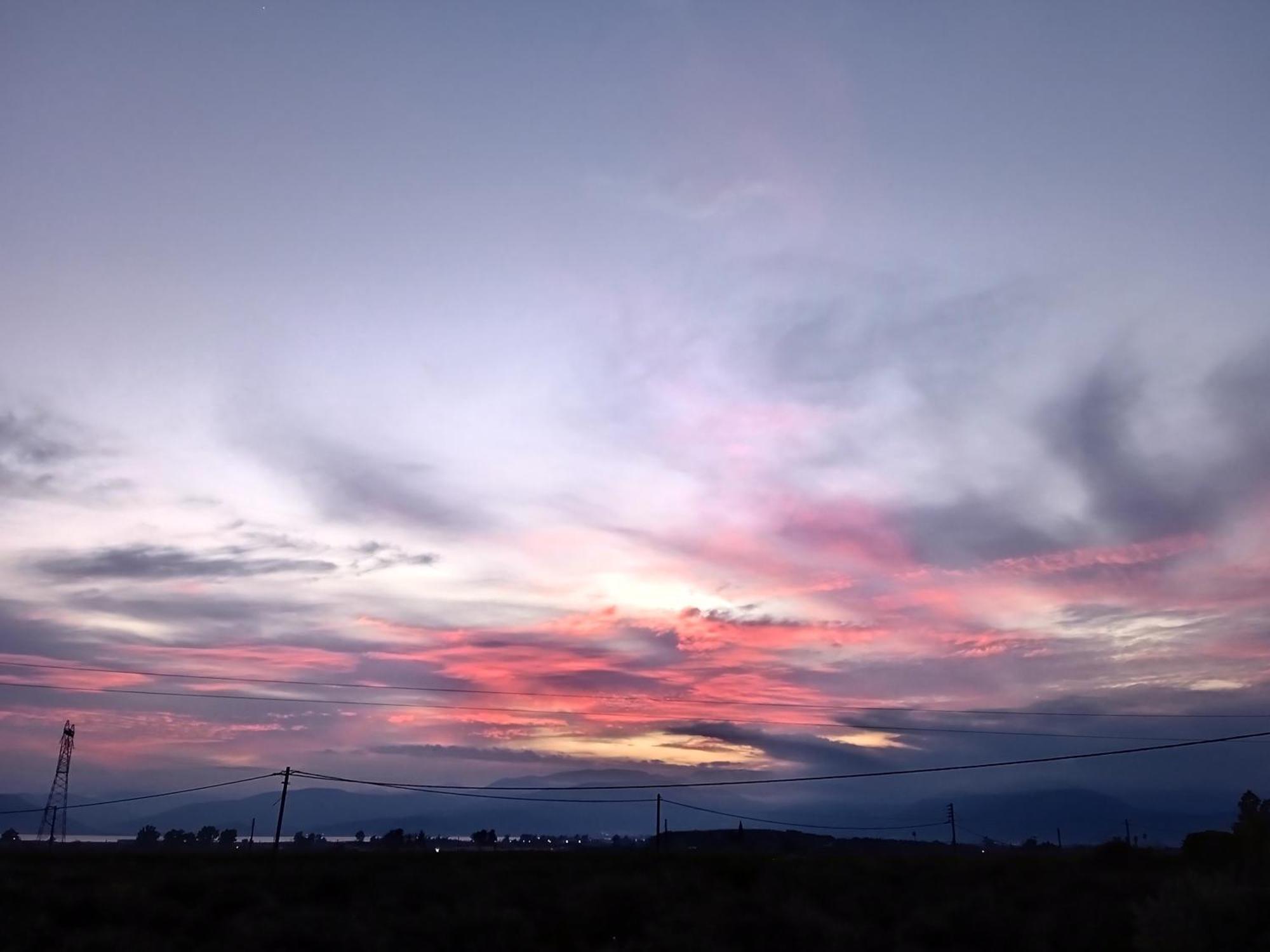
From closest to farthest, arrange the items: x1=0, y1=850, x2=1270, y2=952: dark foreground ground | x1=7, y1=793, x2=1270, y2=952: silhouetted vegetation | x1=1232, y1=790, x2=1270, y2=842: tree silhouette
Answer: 1. x1=0, y1=850, x2=1270, y2=952: dark foreground ground
2. x1=7, y1=793, x2=1270, y2=952: silhouetted vegetation
3. x1=1232, y1=790, x2=1270, y2=842: tree silhouette

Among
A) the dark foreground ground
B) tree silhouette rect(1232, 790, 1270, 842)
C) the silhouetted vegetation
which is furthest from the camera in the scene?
tree silhouette rect(1232, 790, 1270, 842)

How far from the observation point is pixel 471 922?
3784cm

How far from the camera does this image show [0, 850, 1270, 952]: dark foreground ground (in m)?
34.6

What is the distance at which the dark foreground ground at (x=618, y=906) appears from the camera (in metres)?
34.6

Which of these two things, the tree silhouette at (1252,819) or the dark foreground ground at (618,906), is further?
the tree silhouette at (1252,819)

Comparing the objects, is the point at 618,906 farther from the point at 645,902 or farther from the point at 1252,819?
the point at 1252,819

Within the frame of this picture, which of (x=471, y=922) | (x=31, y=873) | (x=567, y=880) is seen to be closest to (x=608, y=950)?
(x=471, y=922)

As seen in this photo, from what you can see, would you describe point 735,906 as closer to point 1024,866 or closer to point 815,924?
point 815,924

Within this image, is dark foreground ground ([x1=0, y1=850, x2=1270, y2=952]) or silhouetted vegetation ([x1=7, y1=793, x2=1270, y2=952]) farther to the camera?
silhouetted vegetation ([x1=7, y1=793, x2=1270, y2=952])

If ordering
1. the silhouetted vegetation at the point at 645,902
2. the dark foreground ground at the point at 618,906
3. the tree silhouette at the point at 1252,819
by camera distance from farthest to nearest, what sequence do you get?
the tree silhouette at the point at 1252,819 < the silhouetted vegetation at the point at 645,902 < the dark foreground ground at the point at 618,906

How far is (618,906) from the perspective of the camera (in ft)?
134

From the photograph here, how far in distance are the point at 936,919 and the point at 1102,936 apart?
5.86 meters

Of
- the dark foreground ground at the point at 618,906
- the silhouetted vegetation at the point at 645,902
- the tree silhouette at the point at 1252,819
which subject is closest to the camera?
the dark foreground ground at the point at 618,906

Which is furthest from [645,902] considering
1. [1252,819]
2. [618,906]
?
[1252,819]
